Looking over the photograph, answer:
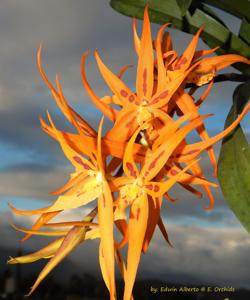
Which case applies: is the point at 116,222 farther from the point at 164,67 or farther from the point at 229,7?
the point at 229,7

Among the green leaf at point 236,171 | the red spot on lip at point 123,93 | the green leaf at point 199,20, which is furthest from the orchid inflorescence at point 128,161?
the green leaf at point 199,20

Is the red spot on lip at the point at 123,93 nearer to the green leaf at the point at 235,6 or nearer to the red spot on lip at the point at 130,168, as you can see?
the red spot on lip at the point at 130,168

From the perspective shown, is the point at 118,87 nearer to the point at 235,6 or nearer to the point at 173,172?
the point at 173,172

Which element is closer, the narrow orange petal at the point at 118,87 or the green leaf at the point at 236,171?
the narrow orange petal at the point at 118,87

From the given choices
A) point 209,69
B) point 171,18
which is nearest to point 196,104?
point 209,69

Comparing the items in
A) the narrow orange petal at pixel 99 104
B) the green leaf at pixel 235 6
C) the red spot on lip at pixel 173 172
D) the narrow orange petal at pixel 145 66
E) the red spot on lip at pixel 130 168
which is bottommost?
the red spot on lip at pixel 173 172

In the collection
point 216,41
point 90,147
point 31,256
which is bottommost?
point 31,256

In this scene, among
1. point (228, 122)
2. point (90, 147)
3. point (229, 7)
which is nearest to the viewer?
point (90, 147)
